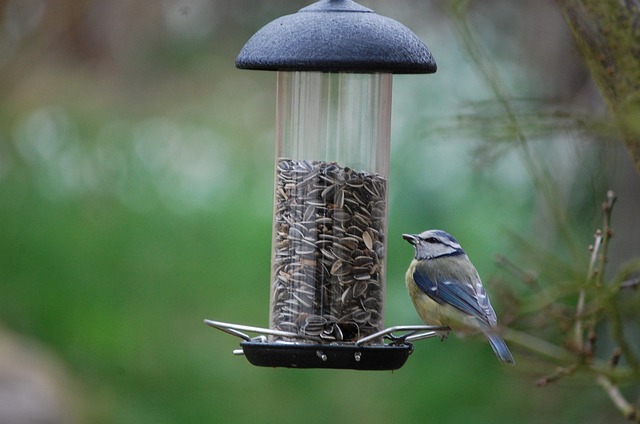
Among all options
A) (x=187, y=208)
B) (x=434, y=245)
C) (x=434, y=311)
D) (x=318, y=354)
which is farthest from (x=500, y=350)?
(x=187, y=208)

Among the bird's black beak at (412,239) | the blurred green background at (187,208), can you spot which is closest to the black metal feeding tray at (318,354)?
the bird's black beak at (412,239)

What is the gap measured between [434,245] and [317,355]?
109 cm

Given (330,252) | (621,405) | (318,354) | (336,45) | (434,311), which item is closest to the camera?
(621,405)

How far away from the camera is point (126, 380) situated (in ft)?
30.1

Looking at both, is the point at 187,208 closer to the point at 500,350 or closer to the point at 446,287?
the point at 446,287

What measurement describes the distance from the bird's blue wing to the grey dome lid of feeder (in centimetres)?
112

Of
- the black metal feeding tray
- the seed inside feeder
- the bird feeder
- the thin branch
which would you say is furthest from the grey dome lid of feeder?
the thin branch

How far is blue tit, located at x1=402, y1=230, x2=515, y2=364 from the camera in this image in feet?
14.9

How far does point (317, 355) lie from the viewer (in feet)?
12.7

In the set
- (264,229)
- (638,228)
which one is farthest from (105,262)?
(638,228)

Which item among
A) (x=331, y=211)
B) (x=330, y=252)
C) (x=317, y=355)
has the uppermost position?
(x=331, y=211)

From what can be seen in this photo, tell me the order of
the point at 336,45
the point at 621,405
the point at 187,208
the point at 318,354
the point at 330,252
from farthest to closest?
1. the point at 187,208
2. the point at 330,252
3. the point at 318,354
4. the point at 336,45
5. the point at 621,405

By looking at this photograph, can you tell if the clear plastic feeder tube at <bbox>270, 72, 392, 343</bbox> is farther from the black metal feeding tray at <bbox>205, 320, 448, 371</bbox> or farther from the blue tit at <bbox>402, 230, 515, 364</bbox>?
the blue tit at <bbox>402, 230, 515, 364</bbox>

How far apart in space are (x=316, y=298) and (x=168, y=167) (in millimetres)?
5408
